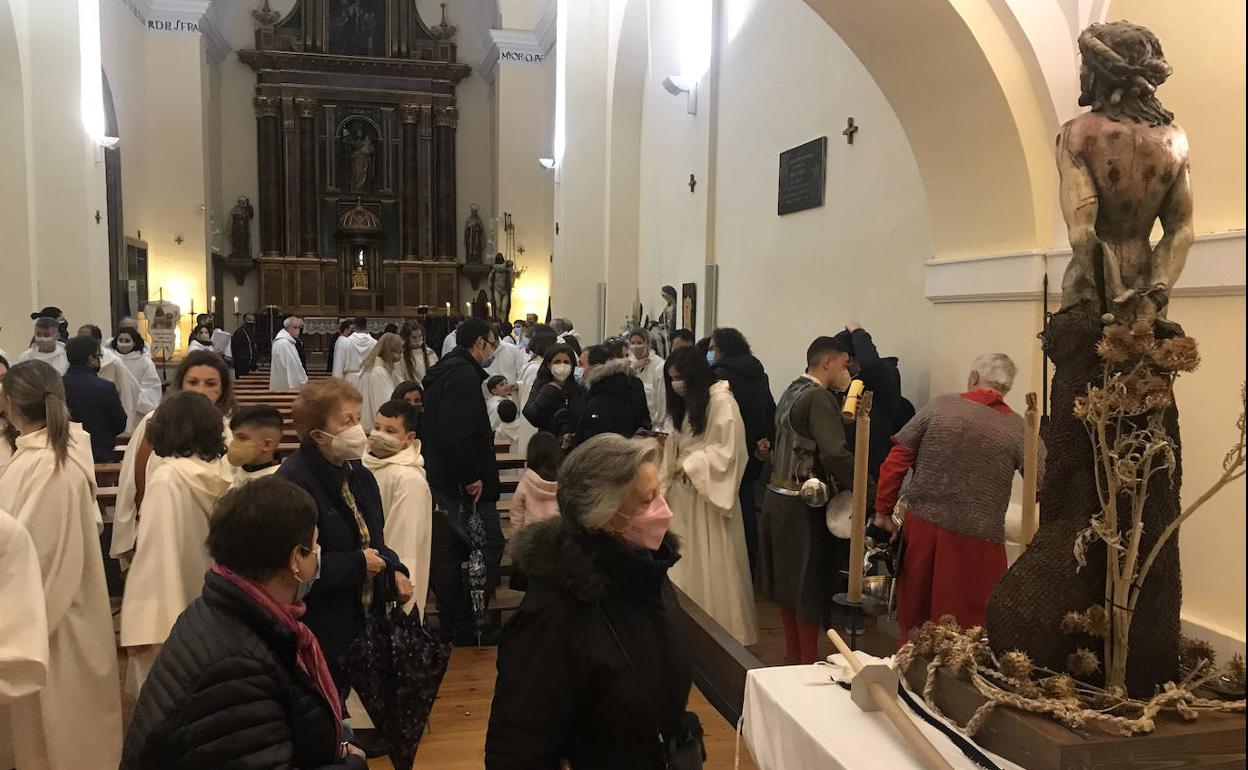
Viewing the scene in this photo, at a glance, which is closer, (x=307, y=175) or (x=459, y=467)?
(x=459, y=467)

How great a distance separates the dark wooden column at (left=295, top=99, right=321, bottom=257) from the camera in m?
21.0

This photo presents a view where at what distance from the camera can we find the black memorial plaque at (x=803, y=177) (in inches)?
287

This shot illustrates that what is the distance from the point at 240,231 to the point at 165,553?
19.2m

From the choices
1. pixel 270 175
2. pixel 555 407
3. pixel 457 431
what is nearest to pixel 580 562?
pixel 457 431

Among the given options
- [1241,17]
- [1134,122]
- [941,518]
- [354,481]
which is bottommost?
[941,518]

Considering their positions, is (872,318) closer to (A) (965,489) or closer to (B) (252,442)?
(A) (965,489)

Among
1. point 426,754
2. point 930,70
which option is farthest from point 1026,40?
point 426,754

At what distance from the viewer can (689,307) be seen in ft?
34.7

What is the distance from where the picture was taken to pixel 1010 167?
4.25 m

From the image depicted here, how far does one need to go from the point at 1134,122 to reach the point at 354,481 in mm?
2533

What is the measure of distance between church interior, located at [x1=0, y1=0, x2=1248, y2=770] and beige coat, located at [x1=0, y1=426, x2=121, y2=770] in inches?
1.3

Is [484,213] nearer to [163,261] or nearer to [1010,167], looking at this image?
[163,261]

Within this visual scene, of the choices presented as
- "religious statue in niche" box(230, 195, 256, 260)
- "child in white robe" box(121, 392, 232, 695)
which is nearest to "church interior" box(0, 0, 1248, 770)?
"child in white robe" box(121, 392, 232, 695)

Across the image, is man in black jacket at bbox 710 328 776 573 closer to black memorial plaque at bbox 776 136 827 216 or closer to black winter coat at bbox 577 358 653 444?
black winter coat at bbox 577 358 653 444
